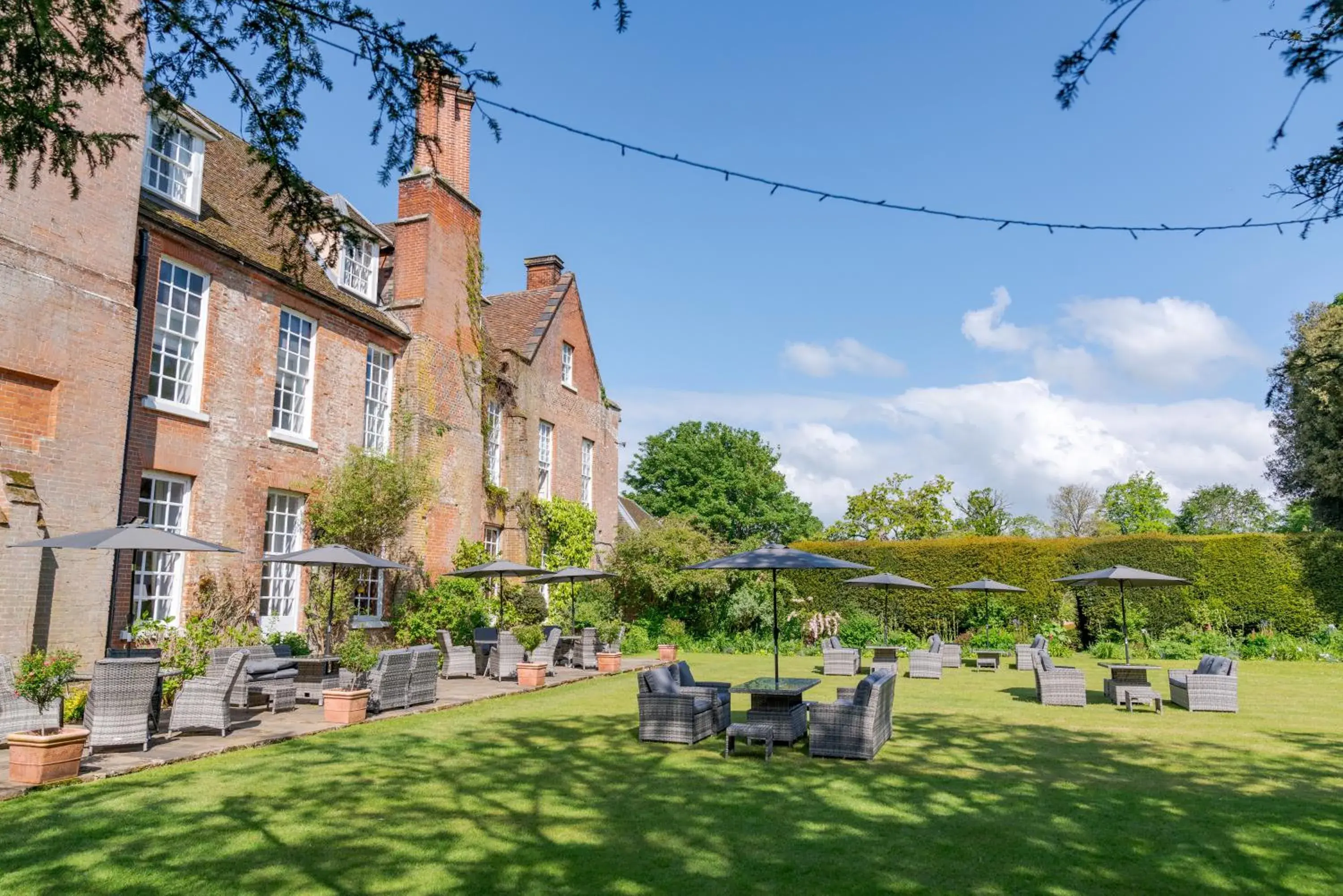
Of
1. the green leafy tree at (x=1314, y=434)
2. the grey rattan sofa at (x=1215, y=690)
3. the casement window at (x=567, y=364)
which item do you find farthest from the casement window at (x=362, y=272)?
the green leafy tree at (x=1314, y=434)

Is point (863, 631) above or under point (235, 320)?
under

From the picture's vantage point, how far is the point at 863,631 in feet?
83.7

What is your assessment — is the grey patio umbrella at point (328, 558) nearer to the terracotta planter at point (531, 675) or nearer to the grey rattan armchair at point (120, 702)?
the terracotta planter at point (531, 675)

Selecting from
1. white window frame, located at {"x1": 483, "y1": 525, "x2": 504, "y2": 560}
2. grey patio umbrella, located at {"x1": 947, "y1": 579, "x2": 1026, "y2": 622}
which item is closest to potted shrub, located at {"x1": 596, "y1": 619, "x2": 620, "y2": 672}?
white window frame, located at {"x1": 483, "y1": 525, "x2": 504, "y2": 560}

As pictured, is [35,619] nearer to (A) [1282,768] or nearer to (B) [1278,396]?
Result: (B) [1278,396]

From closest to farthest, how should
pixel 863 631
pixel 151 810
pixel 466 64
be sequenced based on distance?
pixel 466 64
pixel 151 810
pixel 863 631

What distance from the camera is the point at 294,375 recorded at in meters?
17.3

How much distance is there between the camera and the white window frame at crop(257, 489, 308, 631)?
1639cm

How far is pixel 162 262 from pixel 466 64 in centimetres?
1217

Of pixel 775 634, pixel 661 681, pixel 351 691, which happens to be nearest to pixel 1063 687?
pixel 775 634

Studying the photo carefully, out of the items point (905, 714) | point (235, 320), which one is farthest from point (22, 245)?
point (905, 714)

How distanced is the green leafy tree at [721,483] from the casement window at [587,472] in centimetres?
2502

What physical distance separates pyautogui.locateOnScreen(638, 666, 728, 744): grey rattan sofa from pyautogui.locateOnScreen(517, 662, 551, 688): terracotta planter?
18.1 feet

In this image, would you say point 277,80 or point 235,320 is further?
point 235,320
